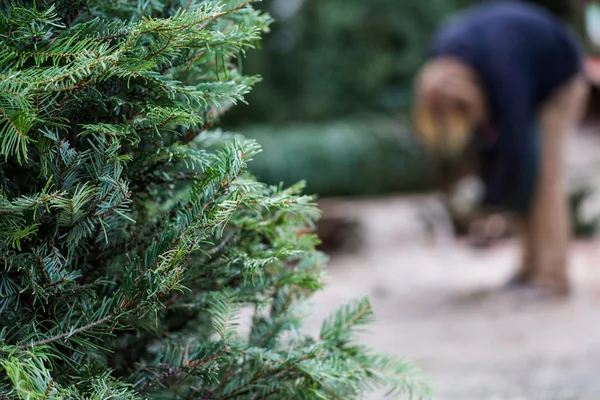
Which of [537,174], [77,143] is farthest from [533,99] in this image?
[77,143]

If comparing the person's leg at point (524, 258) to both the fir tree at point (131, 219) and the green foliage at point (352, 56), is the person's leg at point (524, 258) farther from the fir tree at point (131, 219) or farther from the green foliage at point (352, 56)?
the green foliage at point (352, 56)

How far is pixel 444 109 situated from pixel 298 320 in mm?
3844

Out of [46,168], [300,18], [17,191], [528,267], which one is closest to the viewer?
[46,168]

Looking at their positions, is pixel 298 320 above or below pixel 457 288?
below

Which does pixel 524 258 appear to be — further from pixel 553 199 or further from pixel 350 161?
pixel 350 161

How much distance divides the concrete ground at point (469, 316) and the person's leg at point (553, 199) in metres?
0.25

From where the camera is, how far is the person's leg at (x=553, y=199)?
504cm

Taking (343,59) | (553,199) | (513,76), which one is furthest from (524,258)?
(343,59)

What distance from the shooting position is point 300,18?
11.2 m

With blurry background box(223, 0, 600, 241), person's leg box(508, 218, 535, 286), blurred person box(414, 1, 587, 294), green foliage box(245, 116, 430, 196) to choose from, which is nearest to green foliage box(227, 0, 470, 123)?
blurry background box(223, 0, 600, 241)

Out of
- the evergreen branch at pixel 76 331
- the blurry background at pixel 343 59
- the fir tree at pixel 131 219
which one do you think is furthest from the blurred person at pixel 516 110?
the blurry background at pixel 343 59

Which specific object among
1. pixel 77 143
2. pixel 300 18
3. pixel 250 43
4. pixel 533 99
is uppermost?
pixel 300 18

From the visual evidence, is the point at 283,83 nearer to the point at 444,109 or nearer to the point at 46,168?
the point at 444,109

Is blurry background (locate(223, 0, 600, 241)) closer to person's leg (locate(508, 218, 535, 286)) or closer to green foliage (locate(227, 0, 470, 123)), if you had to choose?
green foliage (locate(227, 0, 470, 123))
